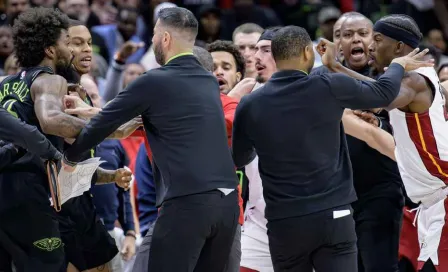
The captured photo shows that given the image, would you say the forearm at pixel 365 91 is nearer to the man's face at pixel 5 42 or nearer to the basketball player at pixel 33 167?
the basketball player at pixel 33 167

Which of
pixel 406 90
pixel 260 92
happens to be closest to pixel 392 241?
pixel 406 90

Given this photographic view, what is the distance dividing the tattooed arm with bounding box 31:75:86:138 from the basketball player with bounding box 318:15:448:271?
5.60 feet

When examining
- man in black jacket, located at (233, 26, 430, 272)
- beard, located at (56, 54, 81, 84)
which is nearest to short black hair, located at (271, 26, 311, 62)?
man in black jacket, located at (233, 26, 430, 272)

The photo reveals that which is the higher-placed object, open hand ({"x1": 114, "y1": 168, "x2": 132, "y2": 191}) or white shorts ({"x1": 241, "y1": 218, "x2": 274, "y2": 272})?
open hand ({"x1": 114, "y1": 168, "x2": 132, "y2": 191})

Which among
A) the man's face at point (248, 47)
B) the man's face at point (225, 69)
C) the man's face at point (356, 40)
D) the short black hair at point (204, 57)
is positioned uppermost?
the short black hair at point (204, 57)

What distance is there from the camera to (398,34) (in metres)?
6.73

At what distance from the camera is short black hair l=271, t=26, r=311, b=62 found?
6098 mm

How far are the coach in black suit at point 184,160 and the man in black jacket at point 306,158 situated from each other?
288 millimetres

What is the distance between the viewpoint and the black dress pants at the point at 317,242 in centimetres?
591

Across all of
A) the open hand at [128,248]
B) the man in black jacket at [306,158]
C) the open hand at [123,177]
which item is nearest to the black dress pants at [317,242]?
the man in black jacket at [306,158]

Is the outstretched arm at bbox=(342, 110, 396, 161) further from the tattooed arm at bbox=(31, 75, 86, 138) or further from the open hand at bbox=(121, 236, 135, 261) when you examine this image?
the open hand at bbox=(121, 236, 135, 261)

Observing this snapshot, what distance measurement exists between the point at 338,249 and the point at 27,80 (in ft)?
7.15

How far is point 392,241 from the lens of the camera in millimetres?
7395

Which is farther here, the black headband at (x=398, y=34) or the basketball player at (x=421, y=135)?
the black headband at (x=398, y=34)
